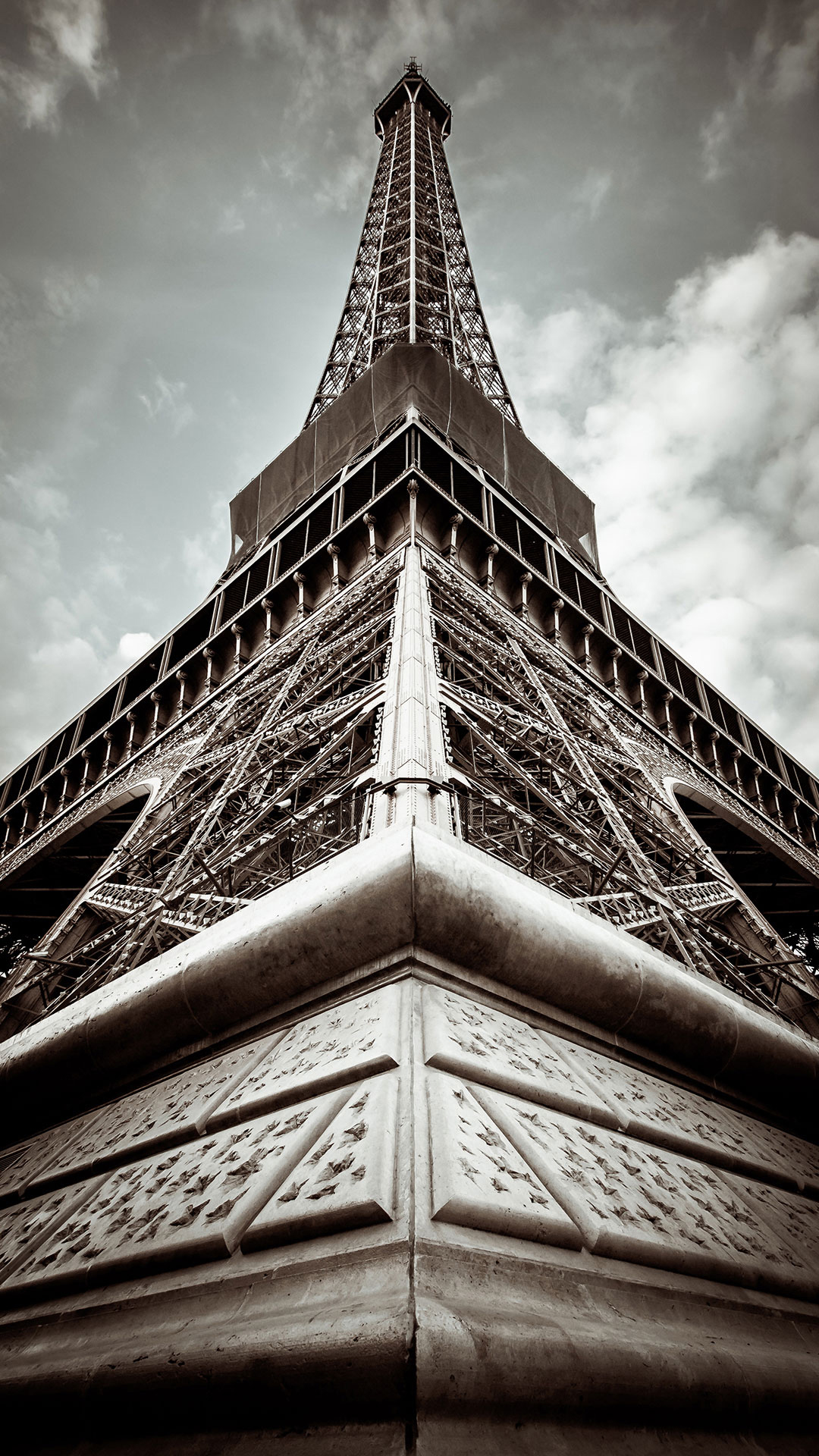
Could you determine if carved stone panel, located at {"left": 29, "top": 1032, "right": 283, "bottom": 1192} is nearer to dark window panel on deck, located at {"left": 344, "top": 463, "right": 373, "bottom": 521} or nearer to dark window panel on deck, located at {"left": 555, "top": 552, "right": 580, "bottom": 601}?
dark window panel on deck, located at {"left": 344, "top": 463, "right": 373, "bottom": 521}

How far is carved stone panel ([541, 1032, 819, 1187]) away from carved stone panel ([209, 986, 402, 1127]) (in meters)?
0.89

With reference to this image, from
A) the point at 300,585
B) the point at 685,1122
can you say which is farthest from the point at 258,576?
the point at 685,1122

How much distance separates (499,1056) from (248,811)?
16.4 feet

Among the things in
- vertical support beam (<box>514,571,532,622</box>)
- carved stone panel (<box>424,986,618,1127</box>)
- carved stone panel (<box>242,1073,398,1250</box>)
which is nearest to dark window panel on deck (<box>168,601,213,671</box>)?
vertical support beam (<box>514,571,532,622</box>)

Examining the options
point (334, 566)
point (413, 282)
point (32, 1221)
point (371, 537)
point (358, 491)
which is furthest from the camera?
point (413, 282)

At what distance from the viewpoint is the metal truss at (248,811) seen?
6043mm

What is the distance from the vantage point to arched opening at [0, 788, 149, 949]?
17297 millimetres

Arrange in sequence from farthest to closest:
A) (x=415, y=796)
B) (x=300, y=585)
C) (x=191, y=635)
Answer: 1. (x=191, y=635)
2. (x=300, y=585)
3. (x=415, y=796)

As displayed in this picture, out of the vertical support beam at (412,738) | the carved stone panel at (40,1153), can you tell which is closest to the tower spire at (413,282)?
the vertical support beam at (412,738)

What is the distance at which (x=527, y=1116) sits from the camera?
2732 mm

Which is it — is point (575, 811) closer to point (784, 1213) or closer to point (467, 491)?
point (784, 1213)

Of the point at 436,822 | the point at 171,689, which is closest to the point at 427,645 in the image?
the point at 436,822

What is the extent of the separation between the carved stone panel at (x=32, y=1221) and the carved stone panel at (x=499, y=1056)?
5.07 ft

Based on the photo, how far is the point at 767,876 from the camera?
19641mm
